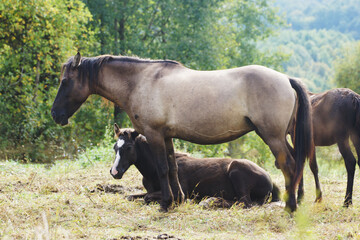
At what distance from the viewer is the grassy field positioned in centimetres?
450

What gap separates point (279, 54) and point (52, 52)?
924 inches

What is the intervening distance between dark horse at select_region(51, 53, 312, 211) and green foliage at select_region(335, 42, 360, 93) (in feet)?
90.3

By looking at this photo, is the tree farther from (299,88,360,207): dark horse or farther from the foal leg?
the foal leg

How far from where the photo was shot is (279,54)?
114 feet

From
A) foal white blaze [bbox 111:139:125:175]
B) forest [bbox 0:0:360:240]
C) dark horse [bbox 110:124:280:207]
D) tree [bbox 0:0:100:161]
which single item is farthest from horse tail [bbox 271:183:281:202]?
tree [bbox 0:0:100:161]

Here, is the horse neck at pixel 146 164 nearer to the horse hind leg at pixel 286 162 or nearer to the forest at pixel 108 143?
the forest at pixel 108 143

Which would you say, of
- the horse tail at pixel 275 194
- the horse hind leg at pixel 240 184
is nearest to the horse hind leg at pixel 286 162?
the horse hind leg at pixel 240 184

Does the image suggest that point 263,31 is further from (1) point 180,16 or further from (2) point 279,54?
(1) point 180,16

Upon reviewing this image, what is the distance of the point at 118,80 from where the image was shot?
6.33 m

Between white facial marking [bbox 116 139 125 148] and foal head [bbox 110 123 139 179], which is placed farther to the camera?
white facial marking [bbox 116 139 125 148]

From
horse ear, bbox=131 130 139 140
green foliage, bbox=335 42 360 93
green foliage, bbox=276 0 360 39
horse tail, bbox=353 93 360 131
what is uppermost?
horse tail, bbox=353 93 360 131

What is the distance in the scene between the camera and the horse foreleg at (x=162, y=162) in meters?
5.95

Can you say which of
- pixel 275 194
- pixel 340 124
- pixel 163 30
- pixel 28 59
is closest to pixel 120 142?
pixel 275 194

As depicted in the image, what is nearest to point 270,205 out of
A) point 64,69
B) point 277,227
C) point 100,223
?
point 277,227
